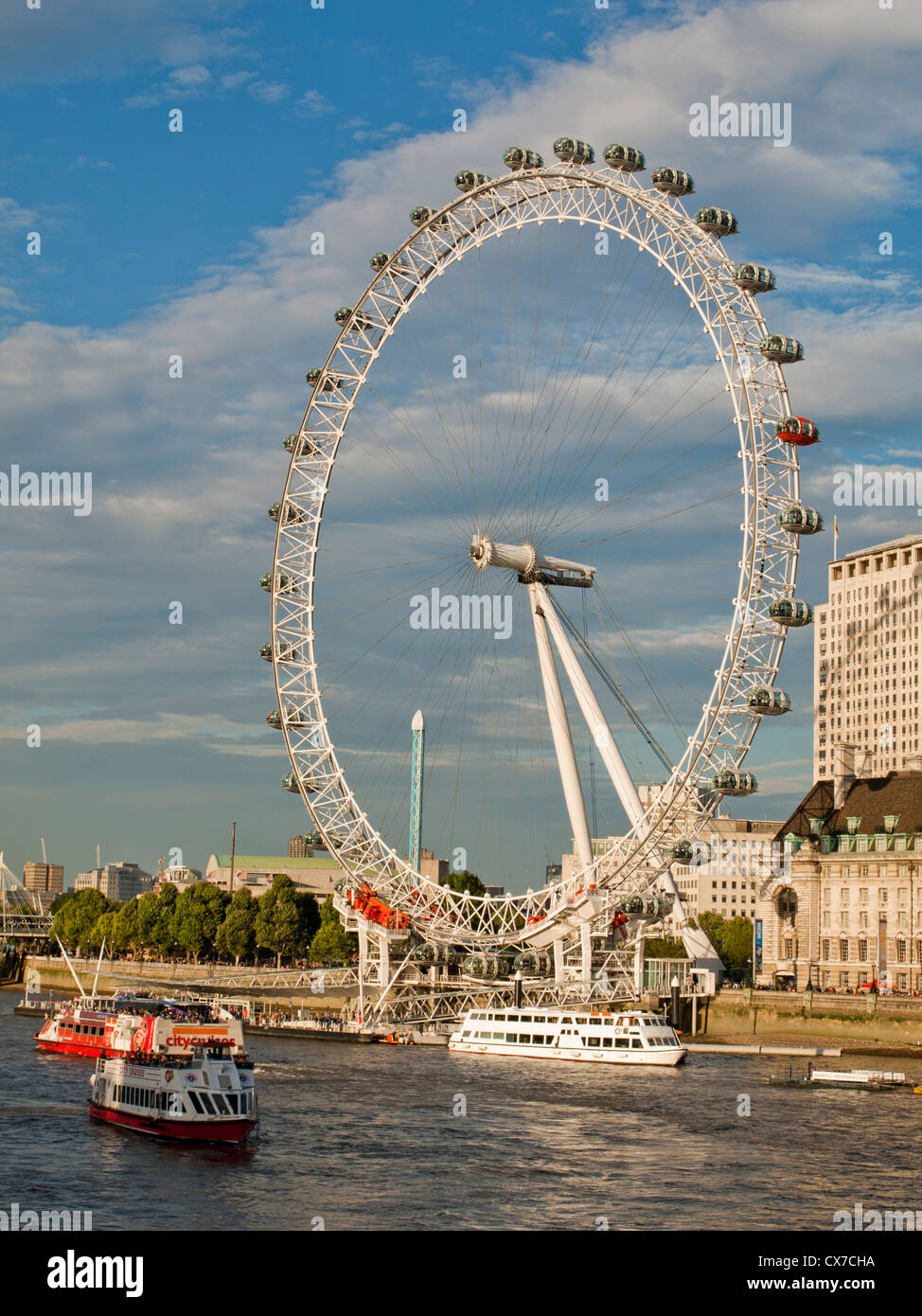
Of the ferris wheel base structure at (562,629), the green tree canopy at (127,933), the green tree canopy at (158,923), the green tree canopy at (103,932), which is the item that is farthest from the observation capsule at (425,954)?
the green tree canopy at (103,932)

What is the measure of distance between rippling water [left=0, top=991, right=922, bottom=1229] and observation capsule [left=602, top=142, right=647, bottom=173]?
5130 centimetres

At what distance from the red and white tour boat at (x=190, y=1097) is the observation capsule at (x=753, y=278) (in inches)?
2005

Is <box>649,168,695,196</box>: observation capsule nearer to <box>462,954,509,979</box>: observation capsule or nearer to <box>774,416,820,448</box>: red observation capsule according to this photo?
<box>774,416,820,448</box>: red observation capsule

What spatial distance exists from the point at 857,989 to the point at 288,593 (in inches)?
2002

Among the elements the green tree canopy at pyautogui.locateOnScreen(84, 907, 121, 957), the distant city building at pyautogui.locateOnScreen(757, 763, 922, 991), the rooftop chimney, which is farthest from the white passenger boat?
the green tree canopy at pyautogui.locateOnScreen(84, 907, 121, 957)

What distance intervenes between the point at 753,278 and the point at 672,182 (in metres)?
7.95

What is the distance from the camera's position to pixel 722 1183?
5006 cm

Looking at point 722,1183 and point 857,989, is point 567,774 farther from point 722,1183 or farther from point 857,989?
point 722,1183

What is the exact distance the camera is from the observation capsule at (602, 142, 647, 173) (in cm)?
9050

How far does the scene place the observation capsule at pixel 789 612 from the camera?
86.4 metres

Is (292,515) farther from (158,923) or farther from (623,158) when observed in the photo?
(158,923)
